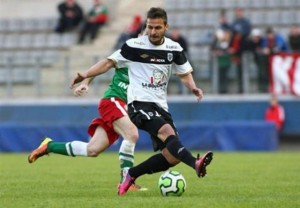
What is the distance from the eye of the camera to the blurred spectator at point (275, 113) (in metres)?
23.8

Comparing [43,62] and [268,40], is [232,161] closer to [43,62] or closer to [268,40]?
[268,40]

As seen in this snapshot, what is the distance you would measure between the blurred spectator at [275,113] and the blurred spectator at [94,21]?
6173 mm

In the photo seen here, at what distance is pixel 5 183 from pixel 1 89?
502 inches

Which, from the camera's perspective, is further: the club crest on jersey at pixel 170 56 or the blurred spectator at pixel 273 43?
the blurred spectator at pixel 273 43

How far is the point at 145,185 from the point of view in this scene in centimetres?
1220

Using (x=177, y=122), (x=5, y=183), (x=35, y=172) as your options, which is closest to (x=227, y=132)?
(x=177, y=122)

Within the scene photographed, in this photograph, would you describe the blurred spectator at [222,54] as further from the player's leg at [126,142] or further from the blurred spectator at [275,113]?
the player's leg at [126,142]

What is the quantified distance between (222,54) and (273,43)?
52.8 inches

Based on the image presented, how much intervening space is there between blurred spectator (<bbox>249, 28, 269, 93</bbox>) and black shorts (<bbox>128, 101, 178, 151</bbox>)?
12.8 metres

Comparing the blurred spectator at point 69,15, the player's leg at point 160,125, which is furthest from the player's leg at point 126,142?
the blurred spectator at point 69,15

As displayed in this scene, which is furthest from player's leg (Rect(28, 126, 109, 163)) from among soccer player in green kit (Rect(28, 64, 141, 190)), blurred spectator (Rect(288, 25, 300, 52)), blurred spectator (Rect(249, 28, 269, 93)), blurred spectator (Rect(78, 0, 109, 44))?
blurred spectator (Rect(78, 0, 109, 44))

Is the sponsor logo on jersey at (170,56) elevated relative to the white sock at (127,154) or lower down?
elevated

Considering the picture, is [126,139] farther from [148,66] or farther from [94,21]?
[94,21]

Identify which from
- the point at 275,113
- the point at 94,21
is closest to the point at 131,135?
the point at 275,113
